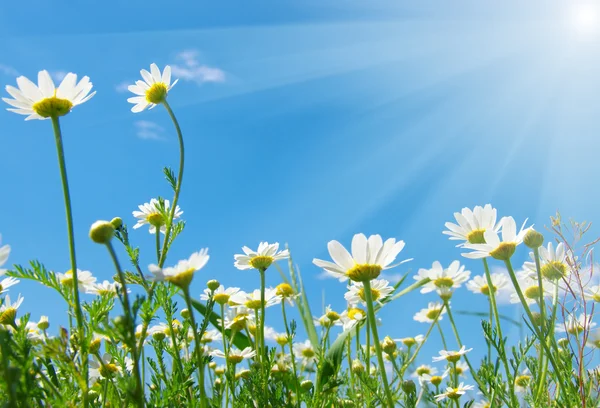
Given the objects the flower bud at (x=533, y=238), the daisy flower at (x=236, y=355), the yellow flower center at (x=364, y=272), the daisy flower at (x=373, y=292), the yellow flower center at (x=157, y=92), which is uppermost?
the yellow flower center at (x=157, y=92)

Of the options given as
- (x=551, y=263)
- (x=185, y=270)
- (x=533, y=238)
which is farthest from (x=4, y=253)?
(x=551, y=263)

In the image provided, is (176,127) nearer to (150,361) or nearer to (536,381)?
(150,361)

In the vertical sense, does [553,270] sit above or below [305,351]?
below

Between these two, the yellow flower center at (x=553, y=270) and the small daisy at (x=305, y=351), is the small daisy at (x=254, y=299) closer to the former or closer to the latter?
the small daisy at (x=305, y=351)

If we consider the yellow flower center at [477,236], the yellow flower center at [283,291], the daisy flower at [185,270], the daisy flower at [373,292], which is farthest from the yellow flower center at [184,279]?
the yellow flower center at [283,291]

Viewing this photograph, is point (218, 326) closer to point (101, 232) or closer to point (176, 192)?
point (176, 192)

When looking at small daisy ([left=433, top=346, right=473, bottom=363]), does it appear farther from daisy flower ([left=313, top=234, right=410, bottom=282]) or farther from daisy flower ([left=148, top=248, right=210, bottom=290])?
daisy flower ([left=148, top=248, right=210, bottom=290])

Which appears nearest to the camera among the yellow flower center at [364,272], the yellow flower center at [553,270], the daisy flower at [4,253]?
the daisy flower at [4,253]
